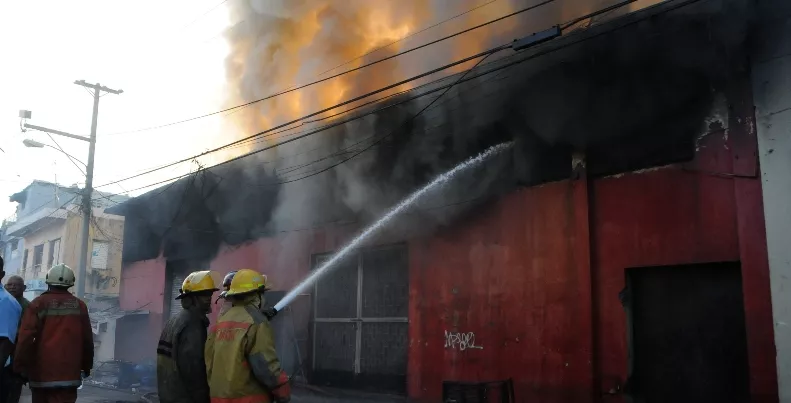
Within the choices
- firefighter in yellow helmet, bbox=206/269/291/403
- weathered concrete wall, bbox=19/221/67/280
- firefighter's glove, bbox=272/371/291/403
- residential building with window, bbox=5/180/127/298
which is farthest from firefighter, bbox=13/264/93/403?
weathered concrete wall, bbox=19/221/67/280

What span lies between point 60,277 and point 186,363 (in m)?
1.81

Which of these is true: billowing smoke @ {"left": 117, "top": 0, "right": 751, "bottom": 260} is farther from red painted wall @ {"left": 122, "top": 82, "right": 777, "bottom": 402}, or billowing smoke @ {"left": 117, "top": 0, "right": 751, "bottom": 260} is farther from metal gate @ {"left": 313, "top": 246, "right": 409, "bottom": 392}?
metal gate @ {"left": 313, "top": 246, "right": 409, "bottom": 392}

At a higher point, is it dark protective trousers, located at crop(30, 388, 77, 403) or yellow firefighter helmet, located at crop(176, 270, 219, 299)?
yellow firefighter helmet, located at crop(176, 270, 219, 299)

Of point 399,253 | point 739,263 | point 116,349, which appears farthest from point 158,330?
point 739,263

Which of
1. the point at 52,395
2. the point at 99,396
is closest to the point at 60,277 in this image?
the point at 52,395

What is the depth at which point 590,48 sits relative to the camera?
24.9 feet

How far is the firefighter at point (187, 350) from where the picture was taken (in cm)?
432

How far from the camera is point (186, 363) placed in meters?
4.31

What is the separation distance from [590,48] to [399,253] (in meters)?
4.46

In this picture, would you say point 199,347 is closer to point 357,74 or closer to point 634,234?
point 634,234

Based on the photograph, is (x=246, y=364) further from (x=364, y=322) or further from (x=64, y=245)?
(x=64, y=245)

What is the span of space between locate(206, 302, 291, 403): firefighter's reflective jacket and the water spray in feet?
13.3

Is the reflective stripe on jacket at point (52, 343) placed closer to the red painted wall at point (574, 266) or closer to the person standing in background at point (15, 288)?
the person standing in background at point (15, 288)

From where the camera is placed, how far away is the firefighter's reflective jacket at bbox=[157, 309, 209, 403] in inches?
170
